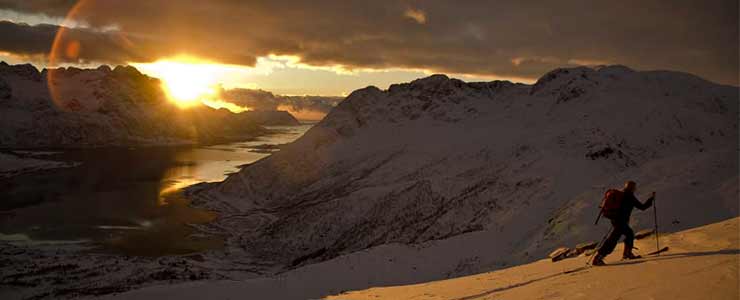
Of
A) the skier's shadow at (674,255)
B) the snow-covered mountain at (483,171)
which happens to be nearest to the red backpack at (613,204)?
the skier's shadow at (674,255)

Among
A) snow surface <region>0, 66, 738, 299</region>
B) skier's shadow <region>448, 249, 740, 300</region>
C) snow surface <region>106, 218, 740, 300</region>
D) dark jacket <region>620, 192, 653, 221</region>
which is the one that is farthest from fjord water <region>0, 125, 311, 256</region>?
dark jacket <region>620, 192, 653, 221</region>

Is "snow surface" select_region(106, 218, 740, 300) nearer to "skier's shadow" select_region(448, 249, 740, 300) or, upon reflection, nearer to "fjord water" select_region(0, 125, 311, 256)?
"skier's shadow" select_region(448, 249, 740, 300)

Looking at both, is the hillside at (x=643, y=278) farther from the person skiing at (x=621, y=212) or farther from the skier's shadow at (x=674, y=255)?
the person skiing at (x=621, y=212)

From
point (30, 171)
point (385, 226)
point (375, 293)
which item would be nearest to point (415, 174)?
point (385, 226)

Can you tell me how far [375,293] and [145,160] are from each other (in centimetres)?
17234

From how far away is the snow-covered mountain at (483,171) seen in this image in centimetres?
2723

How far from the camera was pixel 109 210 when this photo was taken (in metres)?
73.7

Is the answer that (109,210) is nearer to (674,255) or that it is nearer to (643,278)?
(674,255)

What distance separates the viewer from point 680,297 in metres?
7.07

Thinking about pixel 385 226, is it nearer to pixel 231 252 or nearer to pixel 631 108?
pixel 231 252

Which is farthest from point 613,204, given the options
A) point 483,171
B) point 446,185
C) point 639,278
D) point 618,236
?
point 483,171

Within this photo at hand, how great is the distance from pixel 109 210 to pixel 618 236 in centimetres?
8138

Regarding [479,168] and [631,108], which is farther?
[631,108]

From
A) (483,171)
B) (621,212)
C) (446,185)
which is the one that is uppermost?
(621,212)
